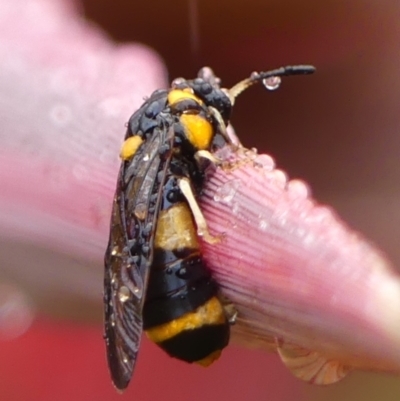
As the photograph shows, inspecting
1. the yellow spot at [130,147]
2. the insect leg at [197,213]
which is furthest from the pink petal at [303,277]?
the yellow spot at [130,147]

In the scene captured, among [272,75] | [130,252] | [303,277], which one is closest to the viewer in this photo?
[303,277]

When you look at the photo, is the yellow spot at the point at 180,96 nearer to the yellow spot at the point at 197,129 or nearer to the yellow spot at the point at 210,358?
the yellow spot at the point at 197,129

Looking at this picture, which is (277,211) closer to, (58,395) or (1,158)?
(1,158)

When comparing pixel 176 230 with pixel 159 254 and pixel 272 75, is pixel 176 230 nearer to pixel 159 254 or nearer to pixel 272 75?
pixel 159 254

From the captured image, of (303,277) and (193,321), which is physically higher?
(303,277)

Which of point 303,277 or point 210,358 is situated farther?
point 210,358

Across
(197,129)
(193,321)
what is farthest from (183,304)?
(197,129)

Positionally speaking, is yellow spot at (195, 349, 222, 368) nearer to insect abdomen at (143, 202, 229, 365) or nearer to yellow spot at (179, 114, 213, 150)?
insect abdomen at (143, 202, 229, 365)

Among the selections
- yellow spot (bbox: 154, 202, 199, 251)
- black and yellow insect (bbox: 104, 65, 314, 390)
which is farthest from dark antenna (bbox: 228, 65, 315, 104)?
yellow spot (bbox: 154, 202, 199, 251)
